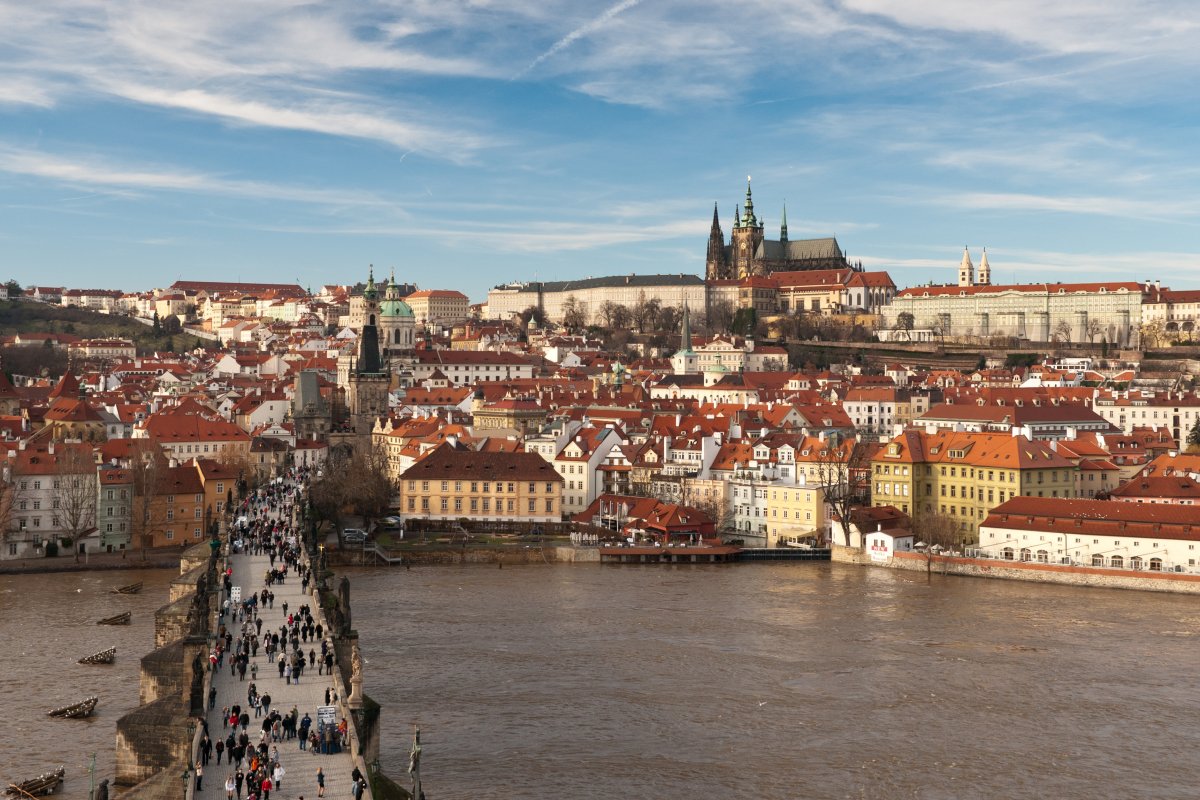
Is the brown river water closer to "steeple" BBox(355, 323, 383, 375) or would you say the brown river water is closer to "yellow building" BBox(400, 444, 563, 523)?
"yellow building" BBox(400, 444, 563, 523)

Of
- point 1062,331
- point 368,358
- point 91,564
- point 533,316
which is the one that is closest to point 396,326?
point 368,358

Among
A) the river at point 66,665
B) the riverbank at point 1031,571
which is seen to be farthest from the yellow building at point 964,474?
the river at point 66,665

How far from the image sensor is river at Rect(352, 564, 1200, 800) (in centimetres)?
1988

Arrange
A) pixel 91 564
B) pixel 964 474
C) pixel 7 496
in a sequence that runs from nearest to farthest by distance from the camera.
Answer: pixel 91 564, pixel 7 496, pixel 964 474

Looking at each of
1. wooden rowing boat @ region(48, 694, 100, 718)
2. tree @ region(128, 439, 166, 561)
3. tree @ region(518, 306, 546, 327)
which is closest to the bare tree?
tree @ region(128, 439, 166, 561)

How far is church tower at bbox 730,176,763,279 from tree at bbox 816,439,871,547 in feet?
317

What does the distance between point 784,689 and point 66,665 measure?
41.8 feet

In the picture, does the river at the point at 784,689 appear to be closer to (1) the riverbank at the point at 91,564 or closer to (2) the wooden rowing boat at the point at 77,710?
(2) the wooden rowing boat at the point at 77,710

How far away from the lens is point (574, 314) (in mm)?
134625

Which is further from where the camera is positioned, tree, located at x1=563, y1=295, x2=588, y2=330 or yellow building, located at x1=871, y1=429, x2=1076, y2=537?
tree, located at x1=563, y1=295, x2=588, y2=330

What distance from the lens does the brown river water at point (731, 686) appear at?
19.9m

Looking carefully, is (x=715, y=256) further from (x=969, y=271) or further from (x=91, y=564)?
(x=91, y=564)

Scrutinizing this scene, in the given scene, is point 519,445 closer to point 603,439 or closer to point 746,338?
point 603,439

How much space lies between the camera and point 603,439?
51.2 m
